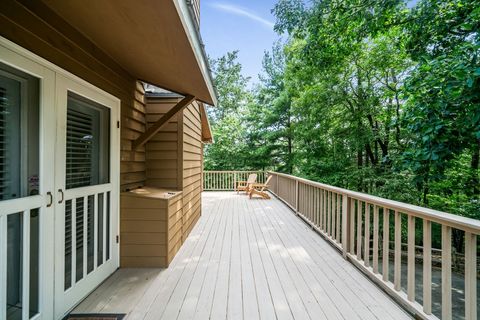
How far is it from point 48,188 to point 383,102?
354 inches

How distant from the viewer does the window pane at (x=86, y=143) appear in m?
2.13

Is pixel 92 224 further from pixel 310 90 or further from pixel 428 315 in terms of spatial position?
pixel 310 90

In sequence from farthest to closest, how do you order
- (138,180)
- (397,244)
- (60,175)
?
(138,180) → (397,244) → (60,175)

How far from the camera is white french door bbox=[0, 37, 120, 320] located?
152 cm

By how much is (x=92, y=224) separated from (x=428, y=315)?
9.70 ft

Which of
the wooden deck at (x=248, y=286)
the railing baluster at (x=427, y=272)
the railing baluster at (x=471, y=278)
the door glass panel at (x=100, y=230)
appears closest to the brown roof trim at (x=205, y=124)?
the wooden deck at (x=248, y=286)

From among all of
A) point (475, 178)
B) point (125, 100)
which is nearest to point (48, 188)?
point (125, 100)

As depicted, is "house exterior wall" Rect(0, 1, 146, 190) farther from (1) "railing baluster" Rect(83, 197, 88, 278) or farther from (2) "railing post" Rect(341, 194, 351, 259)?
(2) "railing post" Rect(341, 194, 351, 259)

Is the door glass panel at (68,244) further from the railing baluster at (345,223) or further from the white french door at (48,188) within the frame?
the railing baluster at (345,223)

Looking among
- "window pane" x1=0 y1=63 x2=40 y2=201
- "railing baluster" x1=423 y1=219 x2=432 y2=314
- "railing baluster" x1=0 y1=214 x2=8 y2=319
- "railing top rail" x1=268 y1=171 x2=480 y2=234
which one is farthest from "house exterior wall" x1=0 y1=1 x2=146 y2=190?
"railing baluster" x1=423 y1=219 x2=432 y2=314

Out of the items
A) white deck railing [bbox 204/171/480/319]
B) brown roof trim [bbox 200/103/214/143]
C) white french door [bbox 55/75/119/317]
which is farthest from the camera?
brown roof trim [bbox 200/103/214/143]

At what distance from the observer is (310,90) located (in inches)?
336

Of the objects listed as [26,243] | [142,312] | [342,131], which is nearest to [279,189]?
[342,131]

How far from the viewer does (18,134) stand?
160 cm
